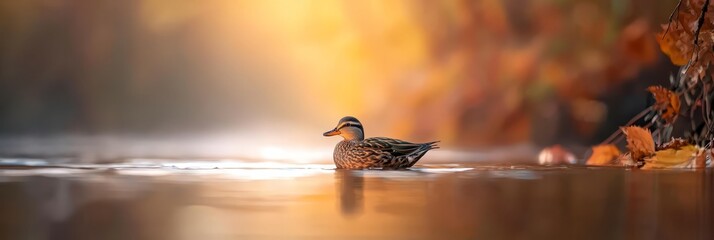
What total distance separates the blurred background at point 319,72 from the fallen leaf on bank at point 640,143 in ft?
2.68

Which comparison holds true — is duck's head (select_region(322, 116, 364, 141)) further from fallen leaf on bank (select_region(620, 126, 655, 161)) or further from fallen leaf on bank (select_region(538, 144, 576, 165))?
fallen leaf on bank (select_region(620, 126, 655, 161))

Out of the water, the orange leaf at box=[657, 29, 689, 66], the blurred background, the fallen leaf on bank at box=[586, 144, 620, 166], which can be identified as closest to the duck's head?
the water

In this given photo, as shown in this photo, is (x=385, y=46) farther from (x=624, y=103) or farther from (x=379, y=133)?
(x=624, y=103)

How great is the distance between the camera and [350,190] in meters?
1.58

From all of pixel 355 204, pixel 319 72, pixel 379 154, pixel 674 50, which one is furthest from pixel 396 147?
pixel 355 204

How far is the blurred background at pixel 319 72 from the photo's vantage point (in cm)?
311

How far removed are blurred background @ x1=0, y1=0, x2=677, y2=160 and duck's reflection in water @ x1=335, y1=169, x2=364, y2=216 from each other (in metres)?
0.86

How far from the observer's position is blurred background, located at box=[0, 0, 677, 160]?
3.11 meters

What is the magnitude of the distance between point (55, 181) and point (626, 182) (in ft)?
3.65

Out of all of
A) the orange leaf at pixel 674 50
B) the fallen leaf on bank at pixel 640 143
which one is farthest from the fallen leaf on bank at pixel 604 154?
the orange leaf at pixel 674 50

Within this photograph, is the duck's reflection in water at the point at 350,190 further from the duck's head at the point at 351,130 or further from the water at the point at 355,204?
the duck's head at the point at 351,130

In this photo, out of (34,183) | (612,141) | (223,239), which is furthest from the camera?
(612,141)

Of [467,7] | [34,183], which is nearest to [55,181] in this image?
[34,183]

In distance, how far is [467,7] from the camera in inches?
121
